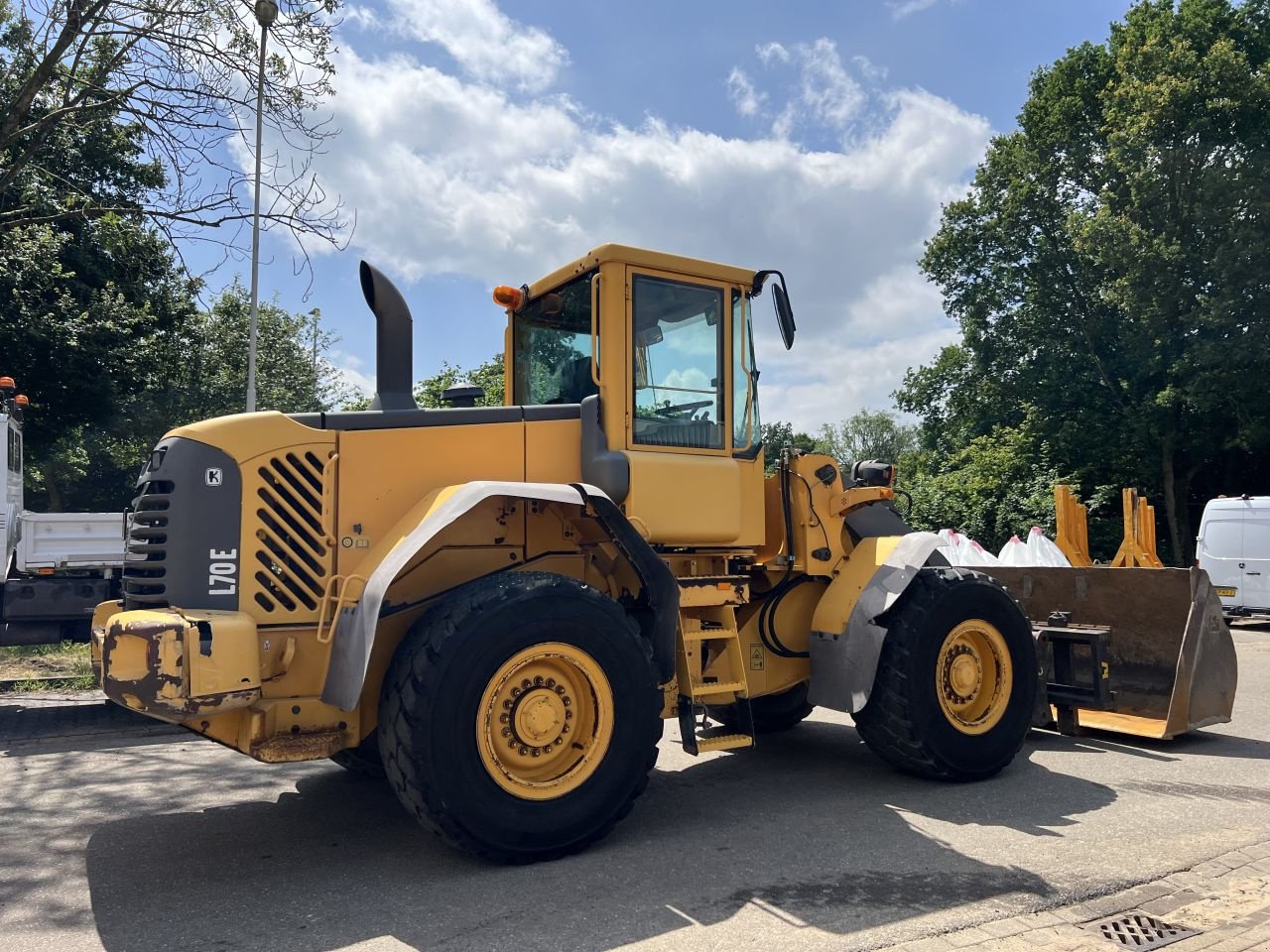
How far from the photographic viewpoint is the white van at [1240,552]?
16.5m

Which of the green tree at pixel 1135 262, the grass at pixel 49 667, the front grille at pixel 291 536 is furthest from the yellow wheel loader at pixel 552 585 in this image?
the green tree at pixel 1135 262

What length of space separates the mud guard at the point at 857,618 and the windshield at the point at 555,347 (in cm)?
214

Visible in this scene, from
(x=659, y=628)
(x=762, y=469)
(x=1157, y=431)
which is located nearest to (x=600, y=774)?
(x=659, y=628)

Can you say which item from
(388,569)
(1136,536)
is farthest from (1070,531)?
(388,569)

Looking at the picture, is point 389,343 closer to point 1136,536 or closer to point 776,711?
point 776,711

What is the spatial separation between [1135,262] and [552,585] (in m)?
21.6

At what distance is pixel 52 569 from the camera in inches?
375

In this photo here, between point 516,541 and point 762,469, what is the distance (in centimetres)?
166

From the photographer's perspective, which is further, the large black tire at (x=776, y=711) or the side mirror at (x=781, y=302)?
the large black tire at (x=776, y=711)

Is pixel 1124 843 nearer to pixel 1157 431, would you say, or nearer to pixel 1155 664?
pixel 1155 664

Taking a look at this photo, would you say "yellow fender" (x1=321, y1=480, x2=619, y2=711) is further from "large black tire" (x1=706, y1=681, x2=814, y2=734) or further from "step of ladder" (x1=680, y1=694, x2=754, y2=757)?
"large black tire" (x1=706, y1=681, x2=814, y2=734)

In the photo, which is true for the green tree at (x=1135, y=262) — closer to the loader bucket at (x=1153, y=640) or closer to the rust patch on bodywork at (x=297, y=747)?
the loader bucket at (x=1153, y=640)

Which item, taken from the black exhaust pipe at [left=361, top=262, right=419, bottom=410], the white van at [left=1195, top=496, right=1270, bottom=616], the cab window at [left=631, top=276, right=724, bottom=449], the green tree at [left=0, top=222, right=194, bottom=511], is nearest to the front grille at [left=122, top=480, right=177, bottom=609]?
the black exhaust pipe at [left=361, top=262, right=419, bottom=410]

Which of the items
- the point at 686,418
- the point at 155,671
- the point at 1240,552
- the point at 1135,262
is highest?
the point at 1135,262
